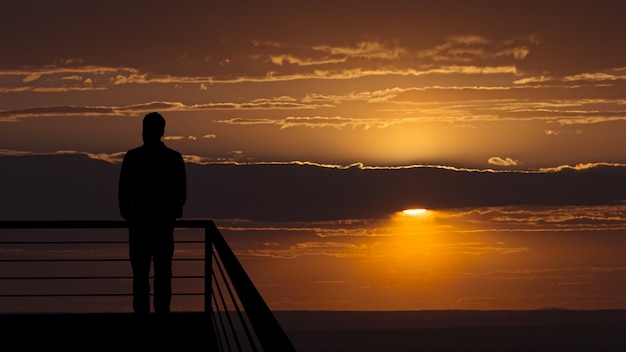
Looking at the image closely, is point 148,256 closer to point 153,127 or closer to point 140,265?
point 140,265

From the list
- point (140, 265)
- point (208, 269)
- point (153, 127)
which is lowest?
point (208, 269)

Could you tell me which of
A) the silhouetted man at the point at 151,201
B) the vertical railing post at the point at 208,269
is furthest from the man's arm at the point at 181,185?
the vertical railing post at the point at 208,269

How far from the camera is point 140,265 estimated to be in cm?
830

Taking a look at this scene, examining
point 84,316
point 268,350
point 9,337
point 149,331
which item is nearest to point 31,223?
point 84,316

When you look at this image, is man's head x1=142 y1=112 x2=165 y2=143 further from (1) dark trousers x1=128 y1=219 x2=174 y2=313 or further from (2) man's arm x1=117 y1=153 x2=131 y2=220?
(1) dark trousers x1=128 y1=219 x2=174 y2=313

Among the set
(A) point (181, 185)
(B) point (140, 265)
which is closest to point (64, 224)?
(B) point (140, 265)

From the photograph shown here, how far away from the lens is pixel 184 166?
27.4ft

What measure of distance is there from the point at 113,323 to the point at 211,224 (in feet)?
3.80

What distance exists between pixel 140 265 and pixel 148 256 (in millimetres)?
86

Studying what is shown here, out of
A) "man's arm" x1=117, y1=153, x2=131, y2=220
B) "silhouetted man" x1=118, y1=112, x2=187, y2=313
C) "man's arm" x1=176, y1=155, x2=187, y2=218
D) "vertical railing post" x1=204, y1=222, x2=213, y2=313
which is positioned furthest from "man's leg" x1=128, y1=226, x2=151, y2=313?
"vertical railing post" x1=204, y1=222, x2=213, y2=313

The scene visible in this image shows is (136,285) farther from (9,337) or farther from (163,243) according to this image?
(9,337)

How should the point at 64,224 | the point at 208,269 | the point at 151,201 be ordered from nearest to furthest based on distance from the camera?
1. the point at 151,201
2. the point at 208,269
3. the point at 64,224

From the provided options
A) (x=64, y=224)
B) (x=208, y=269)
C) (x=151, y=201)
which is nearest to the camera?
(x=151, y=201)

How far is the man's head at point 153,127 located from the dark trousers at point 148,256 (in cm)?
60
